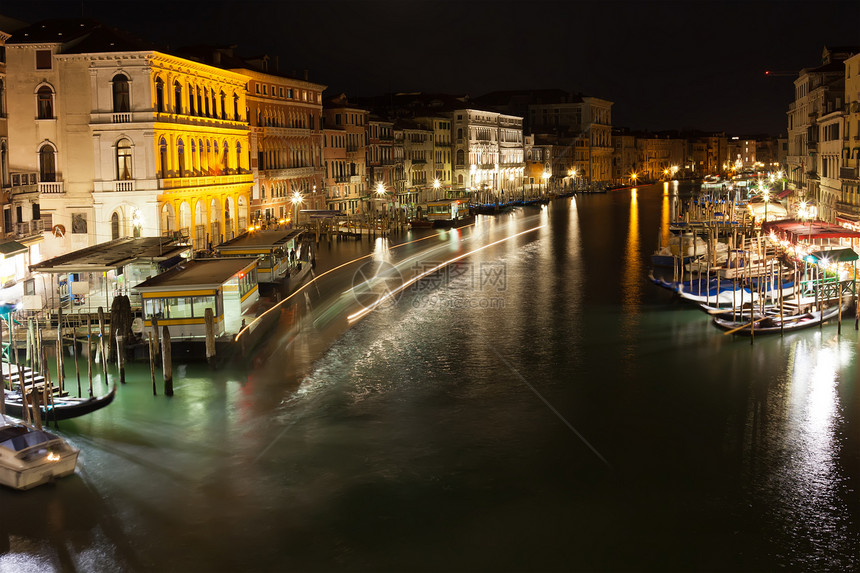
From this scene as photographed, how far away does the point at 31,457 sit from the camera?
12898mm

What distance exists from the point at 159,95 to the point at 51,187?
4783mm

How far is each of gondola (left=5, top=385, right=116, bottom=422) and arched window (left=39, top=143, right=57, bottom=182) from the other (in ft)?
54.9

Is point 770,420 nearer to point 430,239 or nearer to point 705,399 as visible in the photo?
point 705,399

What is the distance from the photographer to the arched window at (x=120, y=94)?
103ft

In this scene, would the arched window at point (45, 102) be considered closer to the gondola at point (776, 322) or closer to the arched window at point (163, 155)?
the arched window at point (163, 155)

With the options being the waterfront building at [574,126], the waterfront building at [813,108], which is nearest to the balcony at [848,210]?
the waterfront building at [813,108]

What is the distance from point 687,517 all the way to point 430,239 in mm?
37128

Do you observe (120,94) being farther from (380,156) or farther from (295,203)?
(380,156)

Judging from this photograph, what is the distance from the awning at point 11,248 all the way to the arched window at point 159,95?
851 centimetres

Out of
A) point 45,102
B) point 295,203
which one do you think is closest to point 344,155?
point 295,203

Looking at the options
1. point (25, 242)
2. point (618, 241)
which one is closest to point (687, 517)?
point (25, 242)

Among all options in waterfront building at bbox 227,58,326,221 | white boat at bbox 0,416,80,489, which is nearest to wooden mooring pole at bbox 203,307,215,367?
white boat at bbox 0,416,80,489

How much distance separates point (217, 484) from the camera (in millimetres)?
13188

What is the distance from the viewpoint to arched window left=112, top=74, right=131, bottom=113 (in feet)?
103
